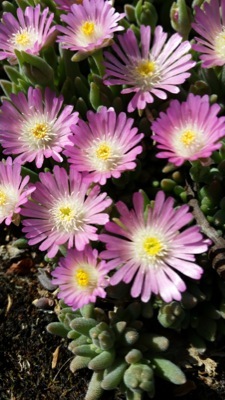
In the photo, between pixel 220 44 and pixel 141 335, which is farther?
pixel 220 44

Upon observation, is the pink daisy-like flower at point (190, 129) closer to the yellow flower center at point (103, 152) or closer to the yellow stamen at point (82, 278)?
the yellow flower center at point (103, 152)

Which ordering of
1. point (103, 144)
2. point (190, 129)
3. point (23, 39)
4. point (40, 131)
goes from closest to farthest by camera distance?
point (190, 129) → point (103, 144) → point (40, 131) → point (23, 39)

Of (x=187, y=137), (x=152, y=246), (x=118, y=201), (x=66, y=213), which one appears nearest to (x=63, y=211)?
(x=66, y=213)

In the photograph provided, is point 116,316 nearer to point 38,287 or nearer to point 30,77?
point 38,287

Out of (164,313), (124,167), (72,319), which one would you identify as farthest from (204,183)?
(72,319)

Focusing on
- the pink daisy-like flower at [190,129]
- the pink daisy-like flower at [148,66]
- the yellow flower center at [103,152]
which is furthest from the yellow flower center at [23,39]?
the pink daisy-like flower at [190,129]

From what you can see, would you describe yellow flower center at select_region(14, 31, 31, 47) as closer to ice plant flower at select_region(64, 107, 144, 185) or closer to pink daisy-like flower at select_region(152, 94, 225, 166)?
ice plant flower at select_region(64, 107, 144, 185)

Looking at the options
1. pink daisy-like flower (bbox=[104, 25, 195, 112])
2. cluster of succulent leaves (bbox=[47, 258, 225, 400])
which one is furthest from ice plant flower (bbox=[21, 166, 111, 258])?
pink daisy-like flower (bbox=[104, 25, 195, 112])

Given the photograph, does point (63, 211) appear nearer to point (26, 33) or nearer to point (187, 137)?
point (187, 137)
